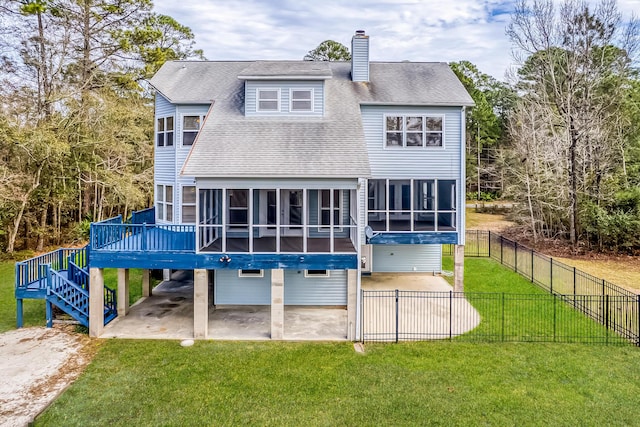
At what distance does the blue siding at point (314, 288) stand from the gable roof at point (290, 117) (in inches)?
182

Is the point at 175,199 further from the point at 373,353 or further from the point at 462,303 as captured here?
the point at 462,303

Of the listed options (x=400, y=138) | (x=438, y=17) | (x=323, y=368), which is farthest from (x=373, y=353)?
(x=438, y=17)

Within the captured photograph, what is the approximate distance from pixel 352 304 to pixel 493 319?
5296mm

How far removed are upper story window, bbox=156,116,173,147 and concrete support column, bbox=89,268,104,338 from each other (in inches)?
246

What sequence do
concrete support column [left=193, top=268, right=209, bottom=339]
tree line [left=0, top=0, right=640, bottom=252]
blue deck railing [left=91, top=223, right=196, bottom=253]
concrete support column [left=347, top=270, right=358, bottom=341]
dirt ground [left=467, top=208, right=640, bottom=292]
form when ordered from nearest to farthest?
concrete support column [left=347, top=270, right=358, bottom=341] → concrete support column [left=193, top=268, right=209, bottom=339] → blue deck railing [left=91, top=223, right=196, bottom=253] → dirt ground [left=467, top=208, right=640, bottom=292] → tree line [left=0, top=0, right=640, bottom=252]

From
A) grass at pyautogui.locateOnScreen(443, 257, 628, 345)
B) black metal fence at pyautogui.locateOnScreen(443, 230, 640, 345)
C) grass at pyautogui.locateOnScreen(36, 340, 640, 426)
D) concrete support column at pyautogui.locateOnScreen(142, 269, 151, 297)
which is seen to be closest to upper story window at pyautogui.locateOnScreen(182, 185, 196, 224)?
concrete support column at pyautogui.locateOnScreen(142, 269, 151, 297)

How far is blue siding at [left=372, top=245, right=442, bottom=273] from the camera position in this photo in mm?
19656

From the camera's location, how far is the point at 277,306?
12.5 meters

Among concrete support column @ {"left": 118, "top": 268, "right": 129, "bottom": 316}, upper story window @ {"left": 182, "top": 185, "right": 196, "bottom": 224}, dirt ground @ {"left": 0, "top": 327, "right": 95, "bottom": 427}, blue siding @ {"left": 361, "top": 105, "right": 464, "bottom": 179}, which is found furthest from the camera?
blue siding @ {"left": 361, "top": 105, "right": 464, "bottom": 179}

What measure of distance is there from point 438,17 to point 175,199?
21.7 metres

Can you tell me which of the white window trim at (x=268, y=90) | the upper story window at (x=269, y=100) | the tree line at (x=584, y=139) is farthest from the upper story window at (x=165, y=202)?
the tree line at (x=584, y=139)

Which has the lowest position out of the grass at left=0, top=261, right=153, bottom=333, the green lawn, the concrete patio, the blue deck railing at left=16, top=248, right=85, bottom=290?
the green lawn

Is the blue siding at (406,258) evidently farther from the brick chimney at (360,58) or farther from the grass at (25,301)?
the grass at (25,301)

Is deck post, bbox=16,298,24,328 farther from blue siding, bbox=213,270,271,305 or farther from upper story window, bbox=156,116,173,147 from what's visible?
upper story window, bbox=156,116,173,147
